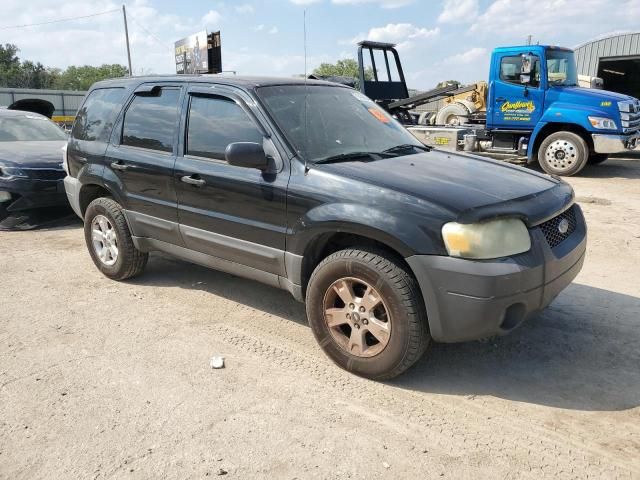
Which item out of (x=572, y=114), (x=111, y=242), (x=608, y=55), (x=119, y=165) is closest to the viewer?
(x=119, y=165)

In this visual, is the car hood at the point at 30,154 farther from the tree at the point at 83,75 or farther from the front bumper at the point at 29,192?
the tree at the point at 83,75

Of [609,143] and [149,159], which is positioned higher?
[149,159]

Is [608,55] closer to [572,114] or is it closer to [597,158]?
[597,158]

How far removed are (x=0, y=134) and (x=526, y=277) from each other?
8252 millimetres

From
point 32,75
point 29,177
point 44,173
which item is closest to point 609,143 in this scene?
point 44,173

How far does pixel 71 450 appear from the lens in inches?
105

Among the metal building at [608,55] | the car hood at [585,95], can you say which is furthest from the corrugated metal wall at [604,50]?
the car hood at [585,95]

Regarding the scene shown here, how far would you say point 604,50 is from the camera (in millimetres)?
21984

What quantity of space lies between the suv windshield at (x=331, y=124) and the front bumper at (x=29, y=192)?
465 cm

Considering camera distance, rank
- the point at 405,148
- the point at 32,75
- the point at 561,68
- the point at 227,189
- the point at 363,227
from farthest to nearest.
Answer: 1. the point at 32,75
2. the point at 561,68
3. the point at 405,148
4. the point at 227,189
5. the point at 363,227

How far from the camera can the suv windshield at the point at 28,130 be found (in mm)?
8328

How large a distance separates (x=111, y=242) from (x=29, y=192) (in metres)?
2.91

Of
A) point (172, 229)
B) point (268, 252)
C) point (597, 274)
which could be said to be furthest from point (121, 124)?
point (597, 274)

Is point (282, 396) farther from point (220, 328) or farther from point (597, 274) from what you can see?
point (597, 274)
